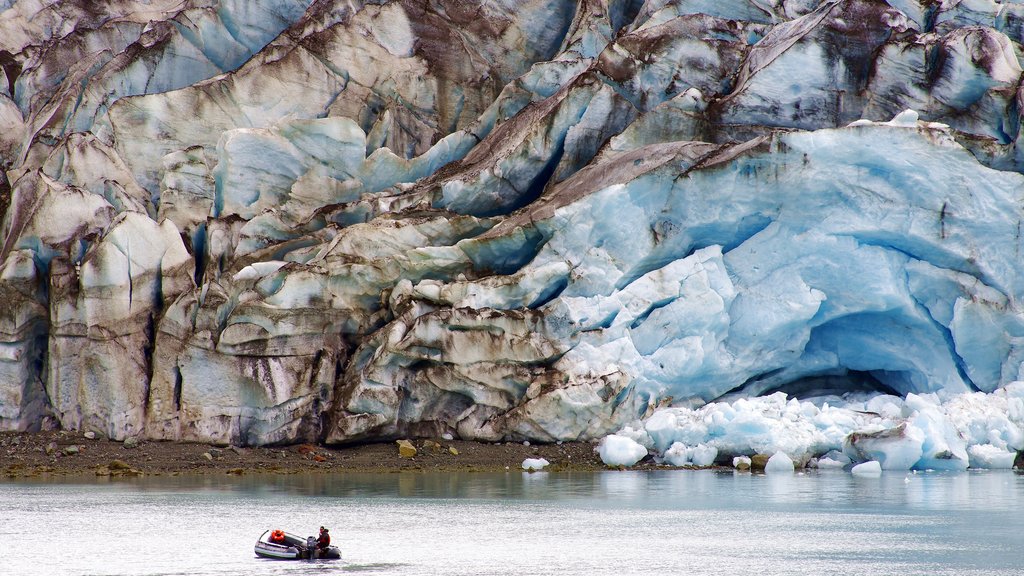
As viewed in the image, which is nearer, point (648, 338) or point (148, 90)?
point (648, 338)

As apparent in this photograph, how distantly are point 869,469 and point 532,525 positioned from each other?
10.8m

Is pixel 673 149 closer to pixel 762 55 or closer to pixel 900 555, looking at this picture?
pixel 762 55

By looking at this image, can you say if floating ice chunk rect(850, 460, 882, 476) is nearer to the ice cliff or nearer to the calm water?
the calm water

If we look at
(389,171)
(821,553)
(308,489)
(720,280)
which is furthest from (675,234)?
(821,553)

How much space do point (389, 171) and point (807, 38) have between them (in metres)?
11.9

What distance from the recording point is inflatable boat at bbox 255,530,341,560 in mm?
13008

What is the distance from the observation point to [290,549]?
42.8 feet

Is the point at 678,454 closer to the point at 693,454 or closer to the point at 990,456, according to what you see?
the point at 693,454

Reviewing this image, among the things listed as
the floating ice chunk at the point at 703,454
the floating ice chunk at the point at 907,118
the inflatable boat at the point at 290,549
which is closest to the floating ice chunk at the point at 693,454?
the floating ice chunk at the point at 703,454

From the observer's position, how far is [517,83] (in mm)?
30844

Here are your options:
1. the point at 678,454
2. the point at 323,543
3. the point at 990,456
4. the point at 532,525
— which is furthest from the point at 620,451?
the point at 323,543

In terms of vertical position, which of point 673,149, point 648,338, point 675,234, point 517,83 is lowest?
point 648,338

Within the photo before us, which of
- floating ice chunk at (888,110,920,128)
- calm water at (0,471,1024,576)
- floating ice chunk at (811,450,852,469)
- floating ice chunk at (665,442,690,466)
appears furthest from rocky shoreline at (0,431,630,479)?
floating ice chunk at (888,110,920,128)

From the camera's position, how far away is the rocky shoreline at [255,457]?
2377 cm
